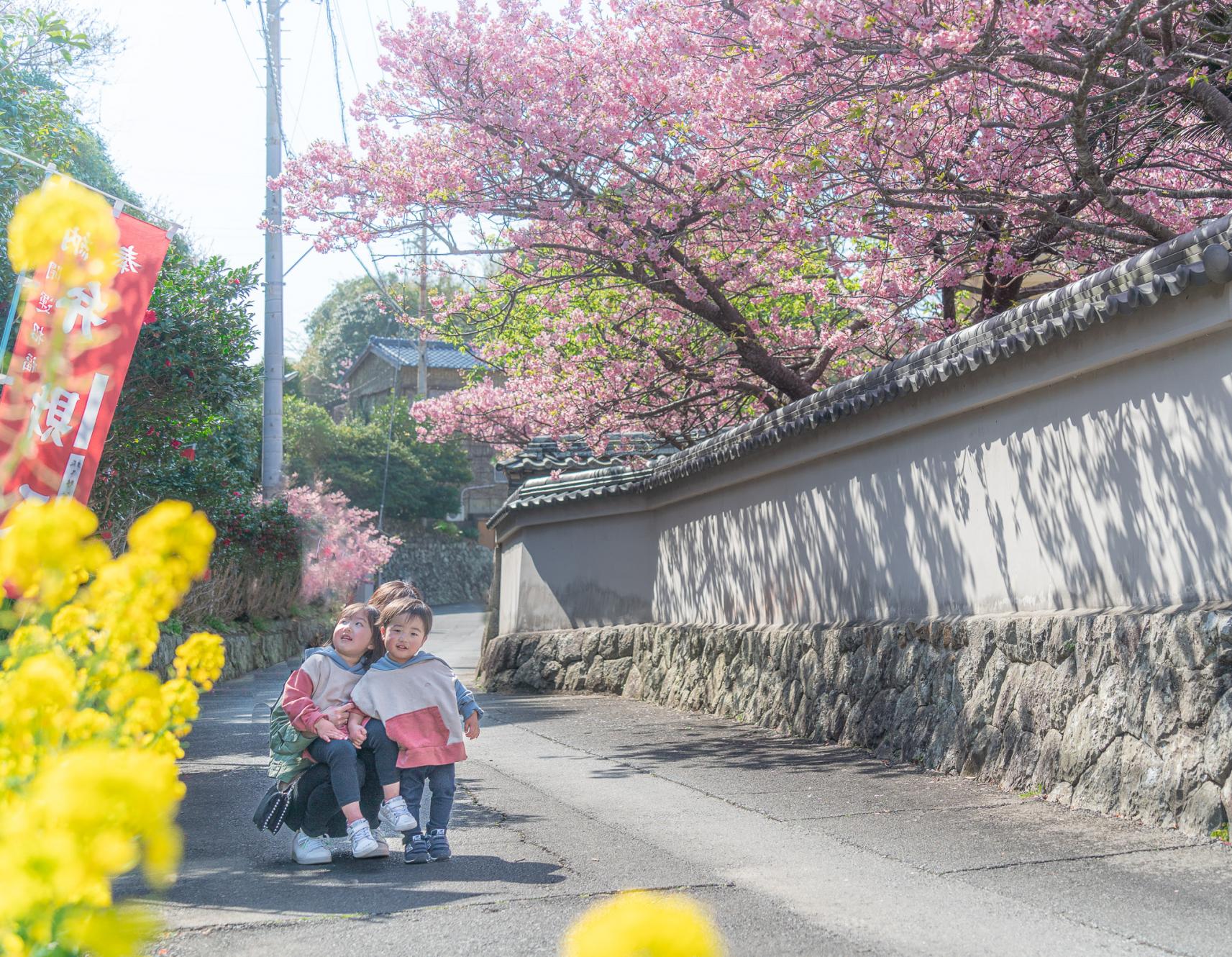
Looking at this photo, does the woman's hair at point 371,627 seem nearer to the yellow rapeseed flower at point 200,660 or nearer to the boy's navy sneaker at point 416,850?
the boy's navy sneaker at point 416,850

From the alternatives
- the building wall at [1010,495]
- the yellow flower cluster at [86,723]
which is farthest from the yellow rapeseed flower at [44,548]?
the building wall at [1010,495]

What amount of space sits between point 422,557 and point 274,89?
25.8 metres

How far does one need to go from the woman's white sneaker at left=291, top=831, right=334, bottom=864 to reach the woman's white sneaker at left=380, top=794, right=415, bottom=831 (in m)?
0.33

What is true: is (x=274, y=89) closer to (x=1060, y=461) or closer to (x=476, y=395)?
(x=476, y=395)

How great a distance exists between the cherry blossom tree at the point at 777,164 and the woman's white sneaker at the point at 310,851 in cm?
540

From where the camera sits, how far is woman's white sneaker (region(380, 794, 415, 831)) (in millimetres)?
5129

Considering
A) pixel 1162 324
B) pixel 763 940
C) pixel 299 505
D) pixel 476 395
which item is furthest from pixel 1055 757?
pixel 299 505

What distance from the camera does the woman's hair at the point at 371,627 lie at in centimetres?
552

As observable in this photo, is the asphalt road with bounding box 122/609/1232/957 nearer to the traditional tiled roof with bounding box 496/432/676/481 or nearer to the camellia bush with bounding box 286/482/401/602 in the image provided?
the traditional tiled roof with bounding box 496/432/676/481

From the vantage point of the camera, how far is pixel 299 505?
82.4 feet

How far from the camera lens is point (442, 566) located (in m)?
45.1

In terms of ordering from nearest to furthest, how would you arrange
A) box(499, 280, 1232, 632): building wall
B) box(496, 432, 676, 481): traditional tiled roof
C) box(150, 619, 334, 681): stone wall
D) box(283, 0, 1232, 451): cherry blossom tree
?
1. box(499, 280, 1232, 632): building wall
2. box(283, 0, 1232, 451): cherry blossom tree
3. box(150, 619, 334, 681): stone wall
4. box(496, 432, 676, 481): traditional tiled roof

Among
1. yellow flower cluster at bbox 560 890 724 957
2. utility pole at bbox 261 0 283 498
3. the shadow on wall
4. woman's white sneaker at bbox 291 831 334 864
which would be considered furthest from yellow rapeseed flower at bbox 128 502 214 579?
utility pole at bbox 261 0 283 498

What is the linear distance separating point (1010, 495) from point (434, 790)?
4180 millimetres
